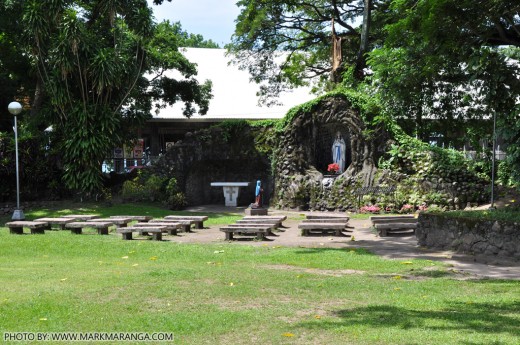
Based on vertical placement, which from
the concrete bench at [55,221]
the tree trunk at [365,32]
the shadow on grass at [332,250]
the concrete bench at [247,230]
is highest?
the tree trunk at [365,32]

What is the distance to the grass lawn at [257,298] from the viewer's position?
19.1 ft

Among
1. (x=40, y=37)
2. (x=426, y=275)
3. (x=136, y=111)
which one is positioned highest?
(x=40, y=37)

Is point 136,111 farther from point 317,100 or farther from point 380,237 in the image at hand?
point 380,237

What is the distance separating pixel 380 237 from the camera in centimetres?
1473

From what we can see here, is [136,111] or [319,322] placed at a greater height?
[136,111]

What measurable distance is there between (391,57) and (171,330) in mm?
13357

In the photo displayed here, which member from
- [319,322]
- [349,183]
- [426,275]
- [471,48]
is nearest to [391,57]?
[471,48]

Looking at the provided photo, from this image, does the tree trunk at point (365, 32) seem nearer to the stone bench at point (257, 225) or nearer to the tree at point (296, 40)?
the tree at point (296, 40)

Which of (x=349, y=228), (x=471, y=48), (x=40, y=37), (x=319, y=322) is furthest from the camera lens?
(x=40, y=37)

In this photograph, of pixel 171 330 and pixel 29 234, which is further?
pixel 29 234

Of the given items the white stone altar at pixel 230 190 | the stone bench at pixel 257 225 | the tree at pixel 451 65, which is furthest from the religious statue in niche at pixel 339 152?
the stone bench at pixel 257 225

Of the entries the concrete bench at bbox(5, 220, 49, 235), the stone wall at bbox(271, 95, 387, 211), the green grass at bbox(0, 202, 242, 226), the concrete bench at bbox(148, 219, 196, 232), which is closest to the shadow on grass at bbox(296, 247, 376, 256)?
the concrete bench at bbox(148, 219, 196, 232)

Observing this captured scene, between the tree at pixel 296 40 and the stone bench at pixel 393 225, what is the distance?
1212 centimetres

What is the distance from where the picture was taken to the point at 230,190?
2588 cm
